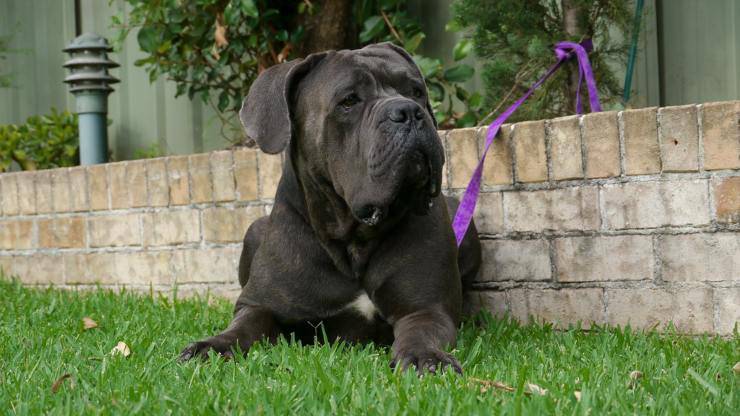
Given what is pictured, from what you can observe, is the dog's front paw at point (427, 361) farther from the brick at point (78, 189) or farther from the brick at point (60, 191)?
the brick at point (60, 191)

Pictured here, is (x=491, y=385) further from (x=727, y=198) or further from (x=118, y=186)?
(x=118, y=186)

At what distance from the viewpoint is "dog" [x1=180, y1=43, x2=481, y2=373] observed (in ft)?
10.6

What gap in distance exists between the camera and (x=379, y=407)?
226 centimetres

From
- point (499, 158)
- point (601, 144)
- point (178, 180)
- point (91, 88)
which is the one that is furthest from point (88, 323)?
point (91, 88)

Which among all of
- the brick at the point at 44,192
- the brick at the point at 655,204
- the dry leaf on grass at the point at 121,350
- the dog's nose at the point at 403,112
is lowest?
the dry leaf on grass at the point at 121,350

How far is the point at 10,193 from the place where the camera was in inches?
243

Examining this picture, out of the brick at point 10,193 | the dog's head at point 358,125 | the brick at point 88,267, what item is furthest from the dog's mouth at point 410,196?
the brick at point 10,193

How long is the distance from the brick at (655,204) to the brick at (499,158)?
1.47ft

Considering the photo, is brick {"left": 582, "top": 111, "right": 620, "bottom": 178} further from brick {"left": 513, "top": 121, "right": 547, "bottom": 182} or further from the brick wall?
brick {"left": 513, "top": 121, "right": 547, "bottom": 182}

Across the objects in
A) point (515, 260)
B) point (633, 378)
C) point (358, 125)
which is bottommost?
point (633, 378)

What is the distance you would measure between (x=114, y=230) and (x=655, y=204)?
10.5 feet

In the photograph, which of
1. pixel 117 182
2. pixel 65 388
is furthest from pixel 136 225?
pixel 65 388

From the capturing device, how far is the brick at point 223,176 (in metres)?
4.93

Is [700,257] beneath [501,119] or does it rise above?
beneath
